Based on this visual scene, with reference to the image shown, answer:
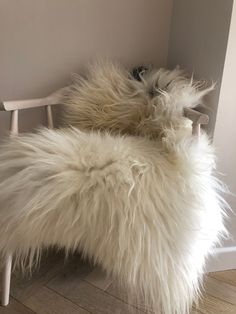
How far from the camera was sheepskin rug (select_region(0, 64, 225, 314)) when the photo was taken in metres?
0.90

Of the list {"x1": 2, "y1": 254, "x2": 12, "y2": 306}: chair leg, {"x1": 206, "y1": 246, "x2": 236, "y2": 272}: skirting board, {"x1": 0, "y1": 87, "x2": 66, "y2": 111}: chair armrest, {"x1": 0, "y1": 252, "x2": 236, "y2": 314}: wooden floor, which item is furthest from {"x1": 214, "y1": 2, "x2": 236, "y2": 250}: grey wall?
{"x1": 2, "y1": 254, "x2": 12, "y2": 306}: chair leg

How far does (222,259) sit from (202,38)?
78 centimetres

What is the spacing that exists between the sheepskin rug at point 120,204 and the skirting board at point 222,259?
0.36 meters

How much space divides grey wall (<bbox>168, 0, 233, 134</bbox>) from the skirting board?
0.46 m

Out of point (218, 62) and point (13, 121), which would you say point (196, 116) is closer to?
point (218, 62)

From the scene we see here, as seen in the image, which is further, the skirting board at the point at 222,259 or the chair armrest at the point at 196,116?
the skirting board at the point at 222,259

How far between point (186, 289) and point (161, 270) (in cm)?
A: 11

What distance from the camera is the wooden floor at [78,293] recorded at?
1.20 metres

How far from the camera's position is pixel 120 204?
90cm

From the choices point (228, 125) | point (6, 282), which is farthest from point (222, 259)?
point (6, 282)

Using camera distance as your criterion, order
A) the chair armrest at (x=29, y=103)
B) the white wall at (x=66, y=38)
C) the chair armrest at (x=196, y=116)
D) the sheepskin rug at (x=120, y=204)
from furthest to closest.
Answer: the white wall at (x=66, y=38) < the chair armrest at (x=29, y=103) < the chair armrest at (x=196, y=116) < the sheepskin rug at (x=120, y=204)

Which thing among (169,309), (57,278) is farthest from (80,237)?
(57,278)

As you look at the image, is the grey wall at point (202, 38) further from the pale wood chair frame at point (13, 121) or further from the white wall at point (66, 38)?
the pale wood chair frame at point (13, 121)

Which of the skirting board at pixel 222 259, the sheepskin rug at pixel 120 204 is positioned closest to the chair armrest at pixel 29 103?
the sheepskin rug at pixel 120 204
